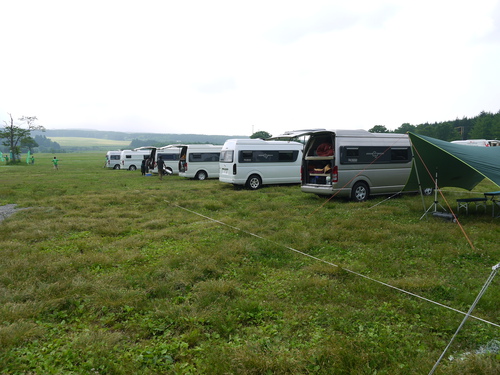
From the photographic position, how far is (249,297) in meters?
4.55

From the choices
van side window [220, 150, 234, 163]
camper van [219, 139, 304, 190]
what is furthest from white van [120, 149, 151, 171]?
camper van [219, 139, 304, 190]

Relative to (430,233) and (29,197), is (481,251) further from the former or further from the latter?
(29,197)

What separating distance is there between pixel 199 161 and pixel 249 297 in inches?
721

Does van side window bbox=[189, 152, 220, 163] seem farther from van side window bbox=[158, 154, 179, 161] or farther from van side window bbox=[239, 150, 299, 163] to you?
van side window bbox=[239, 150, 299, 163]

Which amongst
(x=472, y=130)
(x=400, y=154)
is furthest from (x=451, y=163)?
(x=472, y=130)

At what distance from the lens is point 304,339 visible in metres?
3.57

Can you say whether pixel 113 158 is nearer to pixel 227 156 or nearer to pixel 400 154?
pixel 227 156

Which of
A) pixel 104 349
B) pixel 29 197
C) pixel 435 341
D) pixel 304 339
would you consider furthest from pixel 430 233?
pixel 29 197

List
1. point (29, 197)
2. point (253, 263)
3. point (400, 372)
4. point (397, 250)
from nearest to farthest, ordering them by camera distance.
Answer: point (400, 372), point (253, 263), point (397, 250), point (29, 197)

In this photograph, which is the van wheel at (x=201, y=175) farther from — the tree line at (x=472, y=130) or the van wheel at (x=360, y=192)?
the tree line at (x=472, y=130)

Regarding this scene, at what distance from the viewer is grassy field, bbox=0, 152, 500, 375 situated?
3.22m

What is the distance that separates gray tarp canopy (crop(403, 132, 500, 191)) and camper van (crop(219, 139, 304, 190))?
23.4 feet

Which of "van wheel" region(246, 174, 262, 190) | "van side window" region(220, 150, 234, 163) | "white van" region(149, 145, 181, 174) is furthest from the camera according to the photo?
"white van" region(149, 145, 181, 174)

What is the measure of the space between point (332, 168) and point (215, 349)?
9.01 metres
